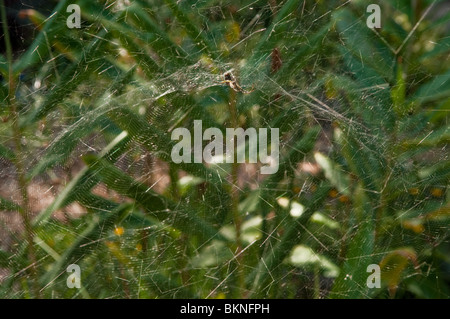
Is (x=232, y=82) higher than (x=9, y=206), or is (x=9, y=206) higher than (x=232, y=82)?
(x=232, y=82)

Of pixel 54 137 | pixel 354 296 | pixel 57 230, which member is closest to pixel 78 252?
pixel 57 230

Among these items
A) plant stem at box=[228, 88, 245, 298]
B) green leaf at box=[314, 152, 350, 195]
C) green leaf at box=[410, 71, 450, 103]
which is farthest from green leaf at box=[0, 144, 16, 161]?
green leaf at box=[410, 71, 450, 103]

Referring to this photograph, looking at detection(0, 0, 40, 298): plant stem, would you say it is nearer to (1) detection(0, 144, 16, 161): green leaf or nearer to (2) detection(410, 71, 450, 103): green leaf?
(1) detection(0, 144, 16, 161): green leaf

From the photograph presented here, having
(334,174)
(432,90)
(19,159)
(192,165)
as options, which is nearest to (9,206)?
(19,159)

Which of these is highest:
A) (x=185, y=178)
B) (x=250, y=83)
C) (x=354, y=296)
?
(x=250, y=83)

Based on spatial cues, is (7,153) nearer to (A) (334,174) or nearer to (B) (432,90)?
(A) (334,174)

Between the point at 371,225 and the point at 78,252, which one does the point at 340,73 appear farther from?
the point at 78,252

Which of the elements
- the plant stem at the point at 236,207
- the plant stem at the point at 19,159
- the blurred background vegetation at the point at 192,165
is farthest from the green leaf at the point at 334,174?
the plant stem at the point at 19,159

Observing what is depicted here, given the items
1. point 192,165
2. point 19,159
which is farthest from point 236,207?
point 19,159
